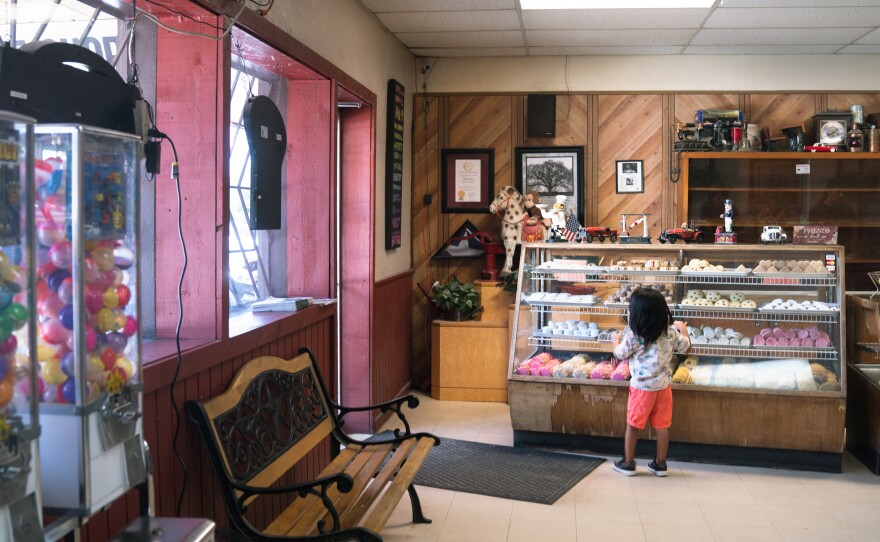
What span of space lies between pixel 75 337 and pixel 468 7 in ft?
14.8

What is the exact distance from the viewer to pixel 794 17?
5.98 m

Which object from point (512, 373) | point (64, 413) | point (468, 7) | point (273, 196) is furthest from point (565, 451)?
point (64, 413)

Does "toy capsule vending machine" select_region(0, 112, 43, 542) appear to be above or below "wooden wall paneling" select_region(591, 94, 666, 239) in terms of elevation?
below

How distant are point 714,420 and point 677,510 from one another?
3.04 feet

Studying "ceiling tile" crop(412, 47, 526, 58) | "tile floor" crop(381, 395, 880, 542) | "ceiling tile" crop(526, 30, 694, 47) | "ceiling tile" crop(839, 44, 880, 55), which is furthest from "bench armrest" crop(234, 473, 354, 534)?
"ceiling tile" crop(839, 44, 880, 55)

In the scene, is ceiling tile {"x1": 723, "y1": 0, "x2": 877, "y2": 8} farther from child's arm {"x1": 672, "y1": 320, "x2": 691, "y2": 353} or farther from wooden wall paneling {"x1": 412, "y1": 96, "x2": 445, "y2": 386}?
wooden wall paneling {"x1": 412, "y1": 96, "x2": 445, "y2": 386}

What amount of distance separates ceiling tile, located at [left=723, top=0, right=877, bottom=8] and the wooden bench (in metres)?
3.56

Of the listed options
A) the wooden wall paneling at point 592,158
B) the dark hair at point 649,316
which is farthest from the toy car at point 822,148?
the dark hair at point 649,316

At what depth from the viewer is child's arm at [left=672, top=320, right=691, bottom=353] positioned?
5039 mm

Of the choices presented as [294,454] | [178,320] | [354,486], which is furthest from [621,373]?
[178,320]

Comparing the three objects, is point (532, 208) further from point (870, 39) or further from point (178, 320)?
point (178, 320)

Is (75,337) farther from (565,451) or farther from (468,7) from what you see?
(468,7)

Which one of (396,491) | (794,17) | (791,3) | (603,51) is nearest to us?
(396,491)

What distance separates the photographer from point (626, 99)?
7.41 metres
